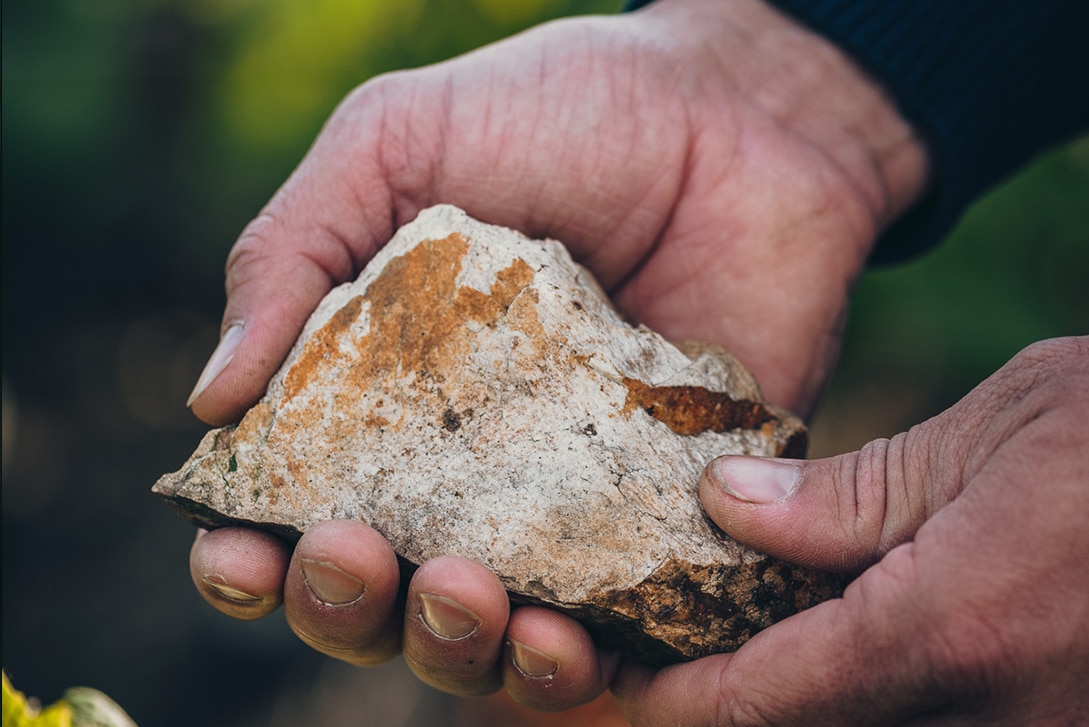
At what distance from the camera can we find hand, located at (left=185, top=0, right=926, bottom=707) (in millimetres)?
1917

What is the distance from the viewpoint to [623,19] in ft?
8.82

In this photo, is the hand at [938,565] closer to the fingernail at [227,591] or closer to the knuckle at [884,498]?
the knuckle at [884,498]

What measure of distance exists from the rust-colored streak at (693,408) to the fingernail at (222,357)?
35.3 inches

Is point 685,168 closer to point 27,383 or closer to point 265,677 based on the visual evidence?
point 265,677

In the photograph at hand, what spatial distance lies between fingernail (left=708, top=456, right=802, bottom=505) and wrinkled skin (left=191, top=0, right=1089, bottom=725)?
0.02m

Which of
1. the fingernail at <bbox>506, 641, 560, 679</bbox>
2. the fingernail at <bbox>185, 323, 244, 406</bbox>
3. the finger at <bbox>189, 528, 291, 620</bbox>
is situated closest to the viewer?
the fingernail at <bbox>506, 641, 560, 679</bbox>

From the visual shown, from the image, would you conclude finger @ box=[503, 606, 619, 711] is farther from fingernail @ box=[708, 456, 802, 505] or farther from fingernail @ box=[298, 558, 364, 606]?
fingernail @ box=[708, 456, 802, 505]

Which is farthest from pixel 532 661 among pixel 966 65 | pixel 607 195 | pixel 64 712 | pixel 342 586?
pixel 966 65

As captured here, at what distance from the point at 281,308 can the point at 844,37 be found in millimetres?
1851

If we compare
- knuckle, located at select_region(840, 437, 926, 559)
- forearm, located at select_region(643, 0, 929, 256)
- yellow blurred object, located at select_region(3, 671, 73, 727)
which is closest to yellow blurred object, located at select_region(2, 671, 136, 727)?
yellow blurred object, located at select_region(3, 671, 73, 727)

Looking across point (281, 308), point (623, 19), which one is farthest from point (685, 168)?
point (281, 308)

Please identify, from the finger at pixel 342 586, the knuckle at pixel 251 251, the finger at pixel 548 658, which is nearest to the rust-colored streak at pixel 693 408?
the finger at pixel 548 658

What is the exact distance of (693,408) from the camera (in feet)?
6.61

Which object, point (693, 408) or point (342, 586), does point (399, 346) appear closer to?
point (342, 586)
